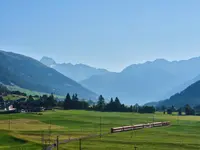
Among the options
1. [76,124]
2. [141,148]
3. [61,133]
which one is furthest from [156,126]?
[141,148]

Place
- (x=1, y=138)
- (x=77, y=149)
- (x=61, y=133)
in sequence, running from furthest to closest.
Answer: (x=61, y=133), (x=1, y=138), (x=77, y=149)

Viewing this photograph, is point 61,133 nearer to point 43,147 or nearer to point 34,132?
point 34,132

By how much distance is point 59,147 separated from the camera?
10762 cm

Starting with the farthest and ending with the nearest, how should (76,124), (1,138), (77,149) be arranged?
(76,124) → (1,138) → (77,149)

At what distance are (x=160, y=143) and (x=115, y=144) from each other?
13133 millimetres

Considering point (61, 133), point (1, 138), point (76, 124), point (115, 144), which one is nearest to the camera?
point (115, 144)

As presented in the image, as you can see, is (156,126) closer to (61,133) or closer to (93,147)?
(61,133)

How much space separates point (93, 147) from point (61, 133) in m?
42.1

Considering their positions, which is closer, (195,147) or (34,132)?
(195,147)

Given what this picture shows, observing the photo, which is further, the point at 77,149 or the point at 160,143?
the point at 160,143

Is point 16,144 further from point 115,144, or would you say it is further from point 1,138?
point 115,144

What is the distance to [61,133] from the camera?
148500 mm

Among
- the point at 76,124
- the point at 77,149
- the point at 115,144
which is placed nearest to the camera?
the point at 77,149

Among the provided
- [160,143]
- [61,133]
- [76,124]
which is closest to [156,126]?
[76,124]
